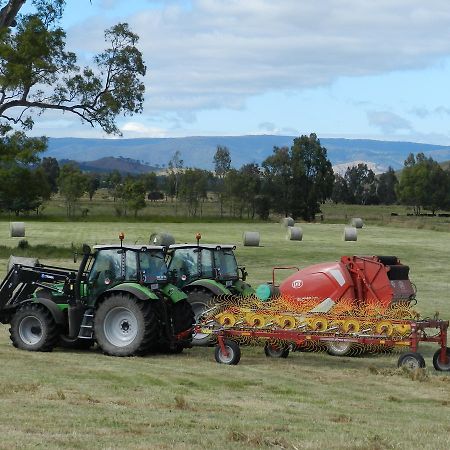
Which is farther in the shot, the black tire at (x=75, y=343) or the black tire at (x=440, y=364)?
the black tire at (x=75, y=343)

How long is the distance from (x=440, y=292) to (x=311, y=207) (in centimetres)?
9338

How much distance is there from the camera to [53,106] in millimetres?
45688

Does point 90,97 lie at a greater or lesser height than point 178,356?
greater

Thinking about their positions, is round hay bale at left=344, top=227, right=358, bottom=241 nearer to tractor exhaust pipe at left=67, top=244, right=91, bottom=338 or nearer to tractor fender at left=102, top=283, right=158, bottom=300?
tractor exhaust pipe at left=67, top=244, right=91, bottom=338

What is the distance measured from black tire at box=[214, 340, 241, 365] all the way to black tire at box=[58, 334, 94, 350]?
2248 millimetres

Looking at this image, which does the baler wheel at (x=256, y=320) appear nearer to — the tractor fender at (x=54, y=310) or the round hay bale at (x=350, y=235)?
the tractor fender at (x=54, y=310)

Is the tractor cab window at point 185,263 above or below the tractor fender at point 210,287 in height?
above

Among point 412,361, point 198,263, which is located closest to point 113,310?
point 198,263

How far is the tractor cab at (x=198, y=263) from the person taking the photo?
63.0 ft

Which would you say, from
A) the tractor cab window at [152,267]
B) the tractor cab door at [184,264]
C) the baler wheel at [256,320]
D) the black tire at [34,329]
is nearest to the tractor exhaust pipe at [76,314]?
the black tire at [34,329]

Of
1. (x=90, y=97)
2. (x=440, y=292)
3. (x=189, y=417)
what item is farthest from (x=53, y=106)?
(x=189, y=417)

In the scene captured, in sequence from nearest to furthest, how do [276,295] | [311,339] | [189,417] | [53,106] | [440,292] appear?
[189,417] < [311,339] < [276,295] < [440,292] < [53,106]

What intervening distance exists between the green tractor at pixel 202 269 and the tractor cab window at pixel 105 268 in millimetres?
1793

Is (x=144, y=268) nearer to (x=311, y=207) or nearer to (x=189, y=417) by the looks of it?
(x=189, y=417)
